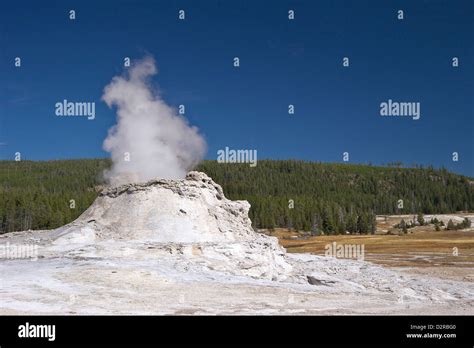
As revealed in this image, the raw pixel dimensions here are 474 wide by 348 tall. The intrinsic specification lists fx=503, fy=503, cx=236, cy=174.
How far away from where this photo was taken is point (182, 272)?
2036 centimetres

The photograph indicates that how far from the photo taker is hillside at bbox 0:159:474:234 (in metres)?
81.6

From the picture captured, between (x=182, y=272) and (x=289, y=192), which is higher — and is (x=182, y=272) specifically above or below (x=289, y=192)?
below

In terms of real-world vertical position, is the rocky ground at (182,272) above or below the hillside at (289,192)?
below

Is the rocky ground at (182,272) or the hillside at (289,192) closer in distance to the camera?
the rocky ground at (182,272)

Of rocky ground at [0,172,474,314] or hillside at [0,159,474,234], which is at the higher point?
hillside at [0,159,474,234]

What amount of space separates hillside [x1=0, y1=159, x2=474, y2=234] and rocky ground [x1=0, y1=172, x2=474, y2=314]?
42633 millimetres

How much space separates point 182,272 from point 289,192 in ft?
409

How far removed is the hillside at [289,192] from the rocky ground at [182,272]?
140ft

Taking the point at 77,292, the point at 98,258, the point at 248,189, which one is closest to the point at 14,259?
the point at 98,258

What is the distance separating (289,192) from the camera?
143875 mm

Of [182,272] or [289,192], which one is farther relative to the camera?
[289,192]

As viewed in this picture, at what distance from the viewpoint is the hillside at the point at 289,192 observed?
8156 cm

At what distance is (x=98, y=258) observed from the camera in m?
21.8
